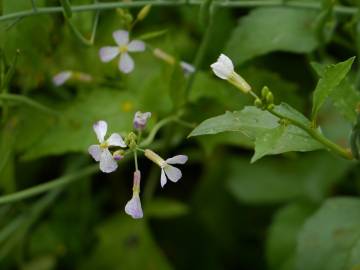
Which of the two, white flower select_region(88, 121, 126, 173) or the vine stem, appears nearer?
white flower select_region(88, 121, 126, 173)

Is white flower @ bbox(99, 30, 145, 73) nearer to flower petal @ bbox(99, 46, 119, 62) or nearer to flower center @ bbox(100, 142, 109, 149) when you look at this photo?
flower petal @ bbox(99, 46, 119, 62)

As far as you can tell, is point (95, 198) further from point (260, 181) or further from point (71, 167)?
point (260, 181)

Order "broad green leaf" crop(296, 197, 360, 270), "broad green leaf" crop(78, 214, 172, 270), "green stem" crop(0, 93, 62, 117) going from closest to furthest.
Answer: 1. "broad green leaf" crop(296, 197, 360, 270)
2. "green stem" crop(0, 93, 62, 117)
3. "broad green leaf" crop(78, 214, 172, 270)

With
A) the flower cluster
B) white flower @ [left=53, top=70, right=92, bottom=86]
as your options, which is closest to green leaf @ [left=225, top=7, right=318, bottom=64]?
white flower @ [left=53, top=70, right=92, bottom=86]

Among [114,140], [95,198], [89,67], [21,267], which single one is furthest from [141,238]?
[114,140]

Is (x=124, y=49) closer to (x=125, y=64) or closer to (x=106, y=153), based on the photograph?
(x=125, y=64)

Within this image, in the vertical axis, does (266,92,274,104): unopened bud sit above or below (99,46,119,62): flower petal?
above

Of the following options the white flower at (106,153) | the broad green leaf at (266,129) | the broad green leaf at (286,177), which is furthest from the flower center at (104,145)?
the broad green leaf at (286,177)
